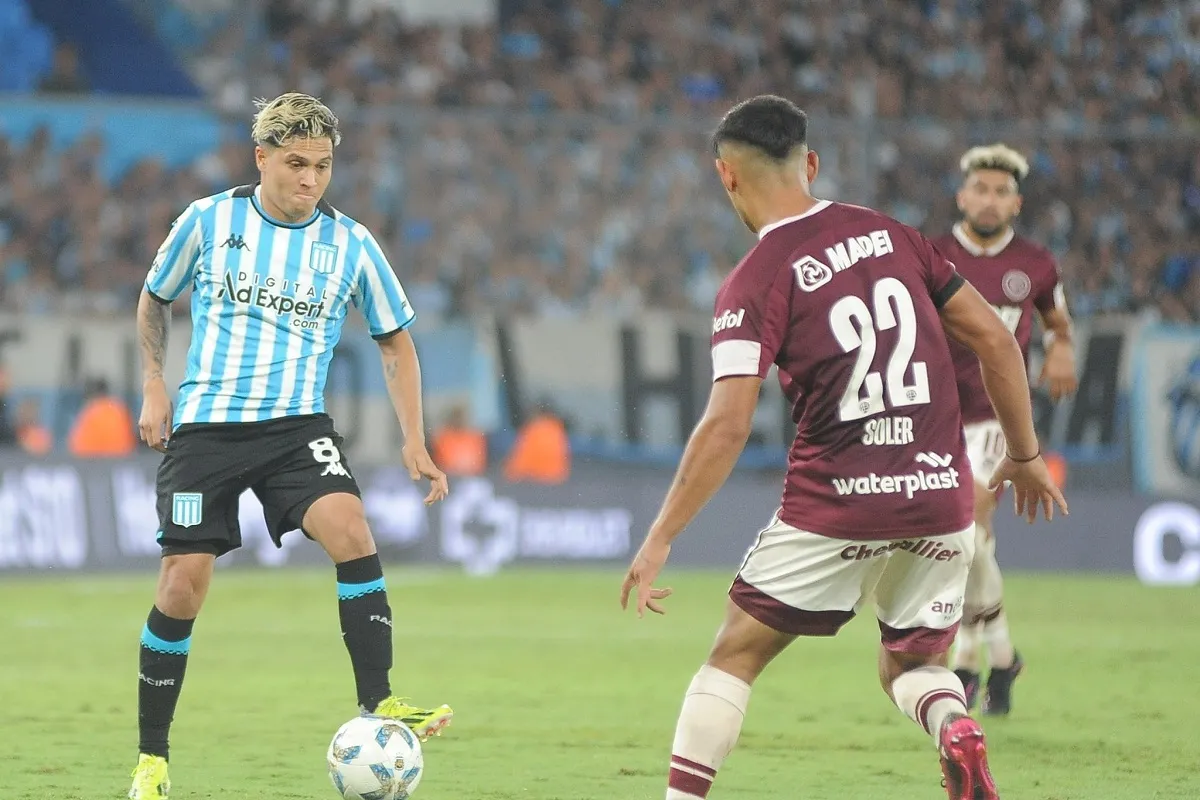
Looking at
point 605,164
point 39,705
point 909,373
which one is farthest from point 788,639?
point 605,164

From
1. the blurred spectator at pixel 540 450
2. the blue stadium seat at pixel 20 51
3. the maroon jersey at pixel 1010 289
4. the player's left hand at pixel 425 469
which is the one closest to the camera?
the player's left hand at pixel 425 469

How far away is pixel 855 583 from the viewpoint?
201 inches

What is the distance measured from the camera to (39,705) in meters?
8.72

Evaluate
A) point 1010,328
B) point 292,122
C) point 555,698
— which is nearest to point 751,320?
point 292,122

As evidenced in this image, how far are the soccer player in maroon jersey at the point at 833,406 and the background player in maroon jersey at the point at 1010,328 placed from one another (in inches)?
129

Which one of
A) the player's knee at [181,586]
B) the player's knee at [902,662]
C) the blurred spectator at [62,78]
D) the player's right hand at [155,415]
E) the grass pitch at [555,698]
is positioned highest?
the blurred spectator at [62,78]

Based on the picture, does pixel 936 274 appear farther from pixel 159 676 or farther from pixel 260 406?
pixel 159 676

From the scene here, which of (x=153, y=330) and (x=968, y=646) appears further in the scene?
(x=968, y=646)

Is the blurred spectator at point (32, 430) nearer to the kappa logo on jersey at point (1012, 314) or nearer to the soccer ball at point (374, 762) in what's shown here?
the kappa logo on jersey at point (1012, 314)

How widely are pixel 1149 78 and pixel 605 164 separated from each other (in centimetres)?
682

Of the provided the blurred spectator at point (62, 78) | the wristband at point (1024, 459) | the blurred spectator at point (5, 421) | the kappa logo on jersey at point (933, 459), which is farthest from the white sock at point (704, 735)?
the blurred spectator at point (62, 78)

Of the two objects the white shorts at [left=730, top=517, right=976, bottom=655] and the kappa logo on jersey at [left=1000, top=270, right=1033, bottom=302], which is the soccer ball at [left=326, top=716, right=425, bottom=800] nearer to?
the white shorts at [left=730, top=517, right=976, bottom=655]

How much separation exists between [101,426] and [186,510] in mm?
11541

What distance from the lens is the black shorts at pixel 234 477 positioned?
617cm
